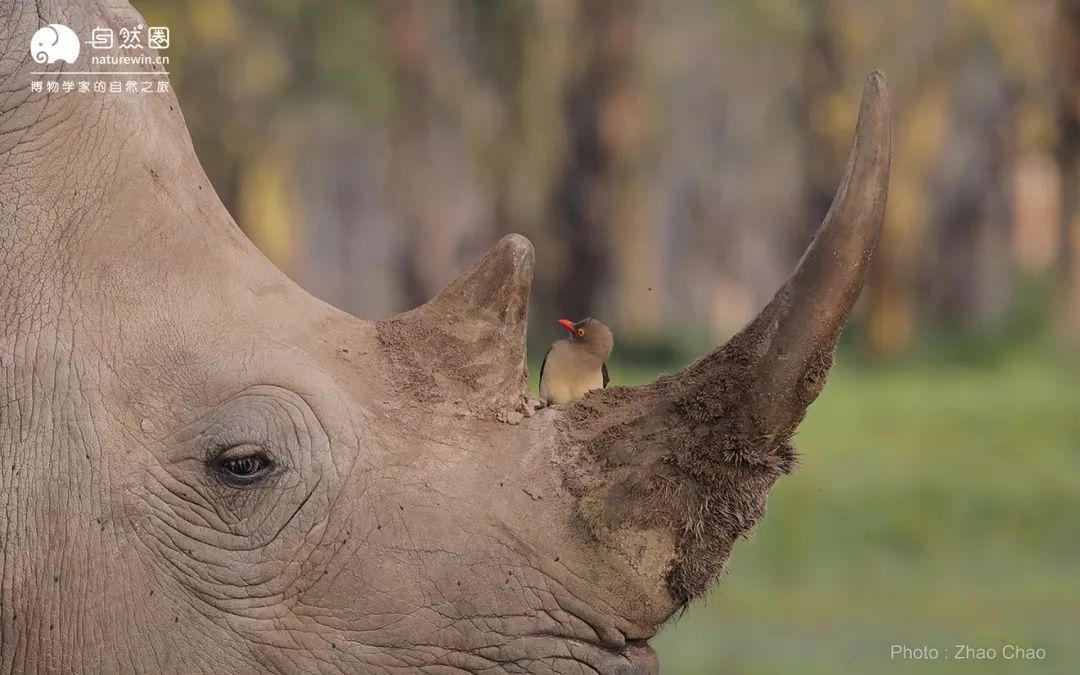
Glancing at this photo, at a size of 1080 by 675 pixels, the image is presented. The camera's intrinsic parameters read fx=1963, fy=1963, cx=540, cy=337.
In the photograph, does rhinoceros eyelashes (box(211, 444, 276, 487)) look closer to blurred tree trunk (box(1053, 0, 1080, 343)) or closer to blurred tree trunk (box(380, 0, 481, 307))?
blurred tree trunk (box(1053, 0, 1080, 343))

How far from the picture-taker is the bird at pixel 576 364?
5.57 metres

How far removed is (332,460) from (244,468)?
0.22 meters

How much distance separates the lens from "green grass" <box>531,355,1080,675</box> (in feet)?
36.2

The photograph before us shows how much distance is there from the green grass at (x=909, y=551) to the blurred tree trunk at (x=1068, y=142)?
22.7ft

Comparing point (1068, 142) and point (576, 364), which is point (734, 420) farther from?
point (1068, 142)

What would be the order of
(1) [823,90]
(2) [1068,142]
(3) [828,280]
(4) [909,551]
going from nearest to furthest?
(3) [828,280]
(4) [909,551]
(2) [1068,142]
(1) [823,90]

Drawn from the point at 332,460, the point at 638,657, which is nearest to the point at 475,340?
the point at 332,460

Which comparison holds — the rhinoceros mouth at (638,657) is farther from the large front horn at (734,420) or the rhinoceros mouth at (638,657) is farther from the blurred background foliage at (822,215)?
the blurred background foliage at (822,215)

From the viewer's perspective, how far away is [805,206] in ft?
119

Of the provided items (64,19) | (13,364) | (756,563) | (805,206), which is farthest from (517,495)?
(805,206)

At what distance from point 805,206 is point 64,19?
3166cm

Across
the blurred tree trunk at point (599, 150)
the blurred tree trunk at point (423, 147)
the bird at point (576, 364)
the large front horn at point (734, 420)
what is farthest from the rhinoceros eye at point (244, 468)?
the blurred tree trunk at point (423, 147)

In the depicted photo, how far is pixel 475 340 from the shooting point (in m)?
4.94

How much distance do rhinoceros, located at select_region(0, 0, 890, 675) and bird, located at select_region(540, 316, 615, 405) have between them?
0.60 m
